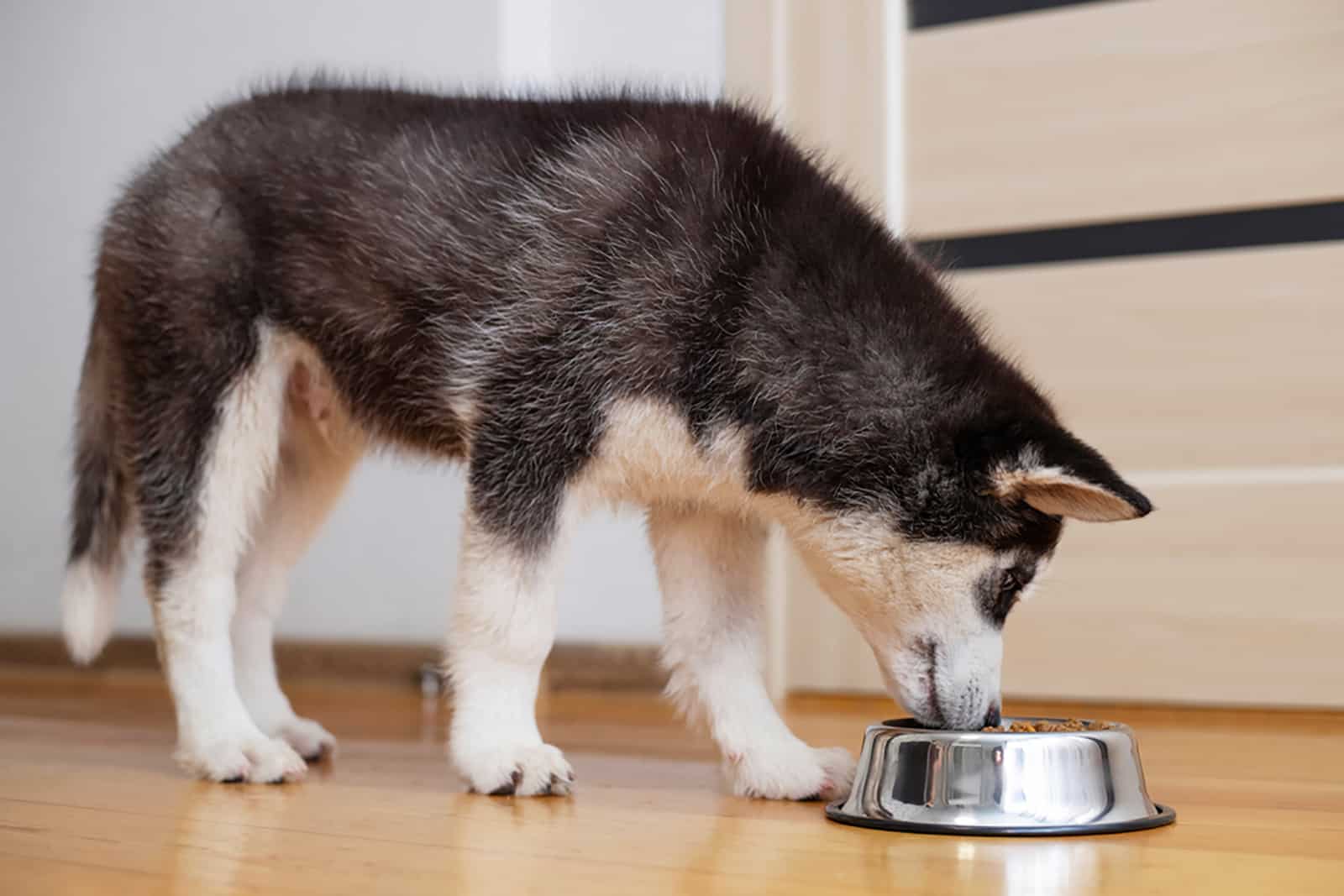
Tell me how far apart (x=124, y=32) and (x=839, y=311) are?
11.5ft

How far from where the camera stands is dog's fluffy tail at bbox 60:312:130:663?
2834mm

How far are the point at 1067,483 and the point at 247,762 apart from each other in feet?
4.76

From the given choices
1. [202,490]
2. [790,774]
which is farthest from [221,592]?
[790,774]

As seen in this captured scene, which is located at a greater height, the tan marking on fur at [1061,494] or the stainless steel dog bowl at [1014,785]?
the tan marking on fur at [1061,494]

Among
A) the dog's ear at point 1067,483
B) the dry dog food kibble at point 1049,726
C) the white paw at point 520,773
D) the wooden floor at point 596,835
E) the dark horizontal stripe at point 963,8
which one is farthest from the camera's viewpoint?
the dark horizontal stripe at point 963,8

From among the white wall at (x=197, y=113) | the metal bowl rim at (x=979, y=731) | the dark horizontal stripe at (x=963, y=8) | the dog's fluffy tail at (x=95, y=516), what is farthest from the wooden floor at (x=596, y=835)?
the dark horizontal stripe at (x=963, y=8)

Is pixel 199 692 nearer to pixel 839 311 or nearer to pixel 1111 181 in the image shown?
pixel 839 311

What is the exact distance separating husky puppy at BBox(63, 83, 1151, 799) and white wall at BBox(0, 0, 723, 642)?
1.38 m

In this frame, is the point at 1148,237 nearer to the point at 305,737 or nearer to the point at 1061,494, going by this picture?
the point at 1061,494

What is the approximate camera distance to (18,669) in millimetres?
4996

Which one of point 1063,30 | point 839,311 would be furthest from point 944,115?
point 839,311

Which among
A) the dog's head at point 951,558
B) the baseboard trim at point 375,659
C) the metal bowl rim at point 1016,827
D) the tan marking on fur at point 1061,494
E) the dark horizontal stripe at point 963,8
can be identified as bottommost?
the baseboard trim at point 375,659

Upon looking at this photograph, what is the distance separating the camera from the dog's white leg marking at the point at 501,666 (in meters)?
2.32

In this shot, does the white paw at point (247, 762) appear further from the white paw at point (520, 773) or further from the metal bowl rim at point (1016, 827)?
the metal bowl rim at point (1016, 827)
